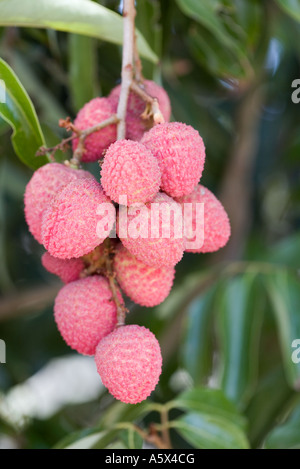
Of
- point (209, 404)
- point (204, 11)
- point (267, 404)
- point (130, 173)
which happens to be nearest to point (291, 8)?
point (204, 11)

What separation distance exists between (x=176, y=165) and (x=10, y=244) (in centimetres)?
100

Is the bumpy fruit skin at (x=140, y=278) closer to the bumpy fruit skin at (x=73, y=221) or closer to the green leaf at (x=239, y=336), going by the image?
the bumpy fruit skin at (x=73, y=221)

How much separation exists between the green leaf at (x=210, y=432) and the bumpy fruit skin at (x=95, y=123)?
1.27 feet

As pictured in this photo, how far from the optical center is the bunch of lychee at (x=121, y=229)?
42 cm

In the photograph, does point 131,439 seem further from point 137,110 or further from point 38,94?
point 38,94

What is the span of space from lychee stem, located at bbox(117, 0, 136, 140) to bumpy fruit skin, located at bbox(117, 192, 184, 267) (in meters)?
0.07

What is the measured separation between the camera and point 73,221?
16.6 inches

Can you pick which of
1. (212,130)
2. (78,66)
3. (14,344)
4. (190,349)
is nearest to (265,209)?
(212,130)

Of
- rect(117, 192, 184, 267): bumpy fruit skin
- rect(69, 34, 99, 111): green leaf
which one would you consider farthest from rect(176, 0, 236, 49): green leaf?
rect(117, 192, 184, 267): bumpy fruit skin

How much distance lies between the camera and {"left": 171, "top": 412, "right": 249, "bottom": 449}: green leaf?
2.33ft

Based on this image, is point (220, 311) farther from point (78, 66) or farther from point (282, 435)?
point (78, 66)

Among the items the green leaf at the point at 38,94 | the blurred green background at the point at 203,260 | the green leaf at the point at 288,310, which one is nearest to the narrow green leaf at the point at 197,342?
the blurred green background at the point at 203,260

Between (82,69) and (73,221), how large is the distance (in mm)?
411

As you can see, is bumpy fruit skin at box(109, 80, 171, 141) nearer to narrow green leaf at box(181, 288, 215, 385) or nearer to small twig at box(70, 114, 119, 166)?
small twig at box(70, 114, 119, 166)
